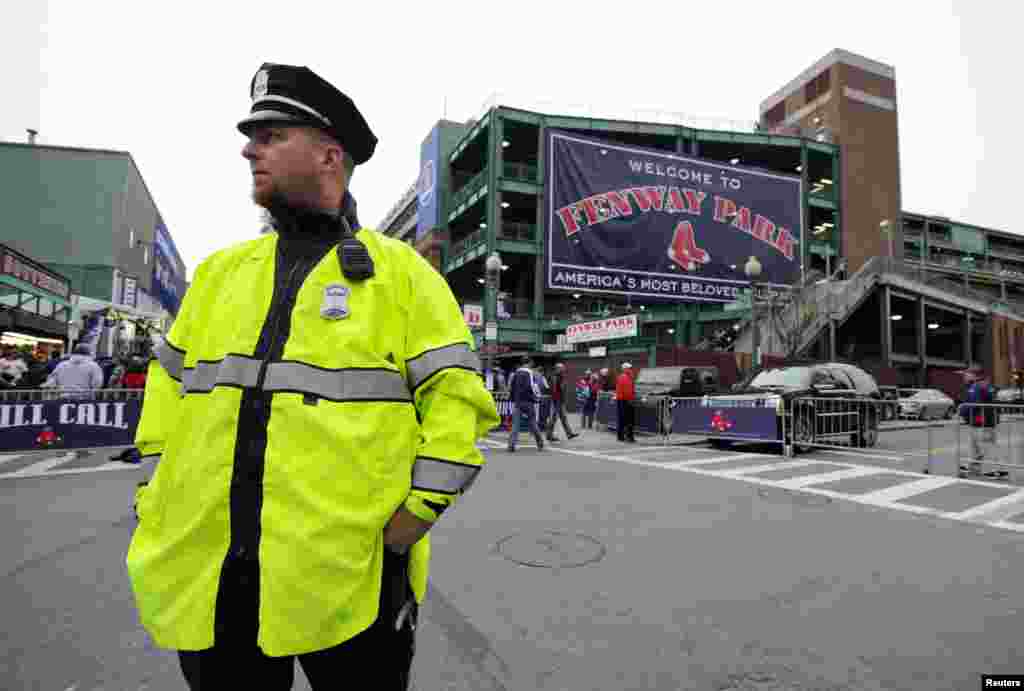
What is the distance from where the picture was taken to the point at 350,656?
1.25 m

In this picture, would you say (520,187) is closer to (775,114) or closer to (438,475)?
(438,475)

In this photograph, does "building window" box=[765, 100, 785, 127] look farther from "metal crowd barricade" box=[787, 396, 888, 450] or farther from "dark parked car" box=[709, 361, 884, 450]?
"metal crowd barricade" box=[787, 396, 888, 450]

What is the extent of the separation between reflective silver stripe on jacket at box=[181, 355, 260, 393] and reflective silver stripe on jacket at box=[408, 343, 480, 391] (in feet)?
1.20

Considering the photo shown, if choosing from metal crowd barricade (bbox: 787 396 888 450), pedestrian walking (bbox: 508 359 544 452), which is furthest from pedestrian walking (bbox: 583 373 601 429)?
metal crowd barricade (bbox: 787 396 888 450)

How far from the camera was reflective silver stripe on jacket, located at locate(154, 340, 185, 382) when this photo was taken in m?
1.52

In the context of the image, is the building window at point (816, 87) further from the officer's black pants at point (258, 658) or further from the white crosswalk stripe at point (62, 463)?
the officer's black pants at point (258, 658)

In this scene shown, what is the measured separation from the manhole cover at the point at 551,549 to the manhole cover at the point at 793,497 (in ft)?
9.85

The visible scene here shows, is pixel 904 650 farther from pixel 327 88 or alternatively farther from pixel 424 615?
pixel 327 88

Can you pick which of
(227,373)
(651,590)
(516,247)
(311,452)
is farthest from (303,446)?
(516,247)

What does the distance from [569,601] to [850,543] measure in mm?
2859

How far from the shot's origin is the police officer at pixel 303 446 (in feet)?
3.97

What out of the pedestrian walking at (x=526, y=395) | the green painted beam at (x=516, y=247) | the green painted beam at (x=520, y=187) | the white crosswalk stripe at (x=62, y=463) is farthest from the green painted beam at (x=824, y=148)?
the white crosswalk stripe at (x=62, y=463)

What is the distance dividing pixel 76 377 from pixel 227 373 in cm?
1106

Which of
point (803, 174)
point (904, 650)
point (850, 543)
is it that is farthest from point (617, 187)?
point (904, 650)
